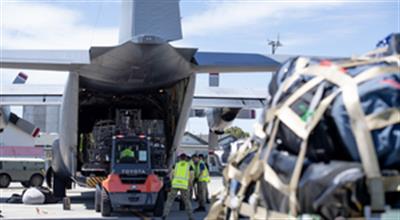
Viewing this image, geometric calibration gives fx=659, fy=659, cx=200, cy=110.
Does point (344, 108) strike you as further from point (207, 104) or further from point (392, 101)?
point (207, 104)

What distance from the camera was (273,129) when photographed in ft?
12.9

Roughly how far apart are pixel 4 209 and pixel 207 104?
10703mm

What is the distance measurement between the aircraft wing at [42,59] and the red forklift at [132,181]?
209cm

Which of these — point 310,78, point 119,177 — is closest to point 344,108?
point 310,78

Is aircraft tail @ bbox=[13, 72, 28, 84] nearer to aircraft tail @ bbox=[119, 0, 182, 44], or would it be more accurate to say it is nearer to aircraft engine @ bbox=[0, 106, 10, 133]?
aircraft engine @ bbox=[0, 106, 10, 133]

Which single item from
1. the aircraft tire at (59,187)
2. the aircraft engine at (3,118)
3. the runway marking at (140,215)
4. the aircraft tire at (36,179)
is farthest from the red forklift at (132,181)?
the aircraft tire at (36,179)

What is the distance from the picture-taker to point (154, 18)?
15.3m

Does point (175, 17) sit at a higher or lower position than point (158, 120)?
higher

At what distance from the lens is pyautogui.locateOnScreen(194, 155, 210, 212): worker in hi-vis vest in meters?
16.3

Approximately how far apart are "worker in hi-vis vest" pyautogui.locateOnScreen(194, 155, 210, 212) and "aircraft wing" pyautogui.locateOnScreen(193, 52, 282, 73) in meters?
2.54

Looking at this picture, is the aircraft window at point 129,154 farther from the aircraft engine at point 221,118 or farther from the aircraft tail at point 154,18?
the aircraft engine at point 221,118

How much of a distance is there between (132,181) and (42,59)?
11.4 feet

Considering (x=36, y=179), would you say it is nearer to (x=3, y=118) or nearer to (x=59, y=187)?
(x=3, y=118)

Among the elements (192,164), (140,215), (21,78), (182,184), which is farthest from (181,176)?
(21,78)
